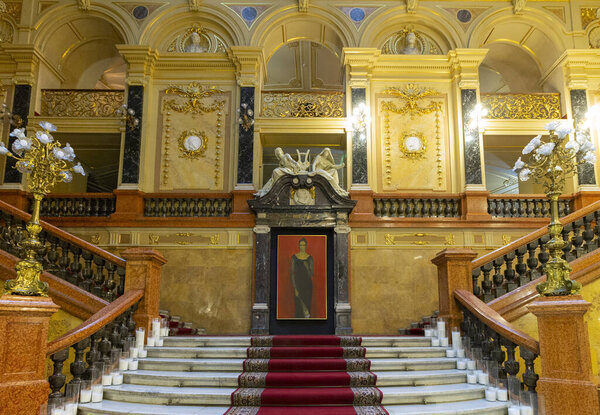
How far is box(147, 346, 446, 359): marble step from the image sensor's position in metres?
6.62

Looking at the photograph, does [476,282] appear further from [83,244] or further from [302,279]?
[83,244]

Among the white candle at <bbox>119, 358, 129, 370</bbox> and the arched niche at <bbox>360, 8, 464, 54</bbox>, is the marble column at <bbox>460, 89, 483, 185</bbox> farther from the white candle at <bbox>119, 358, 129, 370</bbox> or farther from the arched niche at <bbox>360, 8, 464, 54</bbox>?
the white candle at <bbox>119, 358, 129, 370</bbox>

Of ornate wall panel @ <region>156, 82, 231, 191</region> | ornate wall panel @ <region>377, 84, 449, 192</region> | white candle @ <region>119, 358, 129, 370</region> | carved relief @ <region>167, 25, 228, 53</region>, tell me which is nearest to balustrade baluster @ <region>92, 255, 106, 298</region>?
white candle @ <region>119, 358, 129, 370</region>

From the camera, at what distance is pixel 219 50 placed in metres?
12.0

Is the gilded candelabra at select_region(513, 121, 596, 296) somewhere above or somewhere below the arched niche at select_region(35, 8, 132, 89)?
below

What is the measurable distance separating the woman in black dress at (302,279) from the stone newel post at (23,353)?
539 cm

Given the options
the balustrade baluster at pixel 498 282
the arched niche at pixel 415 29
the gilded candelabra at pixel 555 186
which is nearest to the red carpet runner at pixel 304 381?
the balustrade baluster at pixel 498 282

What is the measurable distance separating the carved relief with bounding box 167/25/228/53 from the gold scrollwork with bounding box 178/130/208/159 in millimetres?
2019

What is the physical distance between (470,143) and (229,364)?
7151 millimetres

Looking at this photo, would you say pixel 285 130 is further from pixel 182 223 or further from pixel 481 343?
pixel 481 343

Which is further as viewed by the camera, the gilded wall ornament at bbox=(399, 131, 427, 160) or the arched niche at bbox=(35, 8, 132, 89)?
the arched niche at bbox=(35, 8, 132, 89)

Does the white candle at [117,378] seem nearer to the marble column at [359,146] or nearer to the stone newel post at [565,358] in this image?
the stone newel post at [565,358]

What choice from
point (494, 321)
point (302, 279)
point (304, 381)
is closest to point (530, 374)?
point (494, 321)

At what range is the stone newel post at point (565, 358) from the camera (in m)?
4.88
